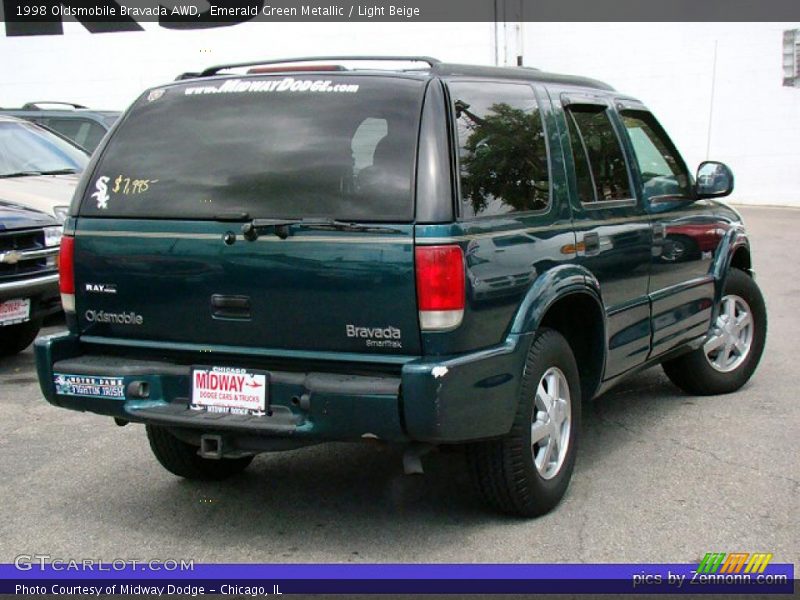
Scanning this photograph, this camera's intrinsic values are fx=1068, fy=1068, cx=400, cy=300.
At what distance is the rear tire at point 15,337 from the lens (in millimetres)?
8281

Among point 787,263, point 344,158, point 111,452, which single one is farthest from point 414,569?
point 787,263

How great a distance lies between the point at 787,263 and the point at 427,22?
9.73 metres

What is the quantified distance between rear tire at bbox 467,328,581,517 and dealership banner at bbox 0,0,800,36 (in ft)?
51.9

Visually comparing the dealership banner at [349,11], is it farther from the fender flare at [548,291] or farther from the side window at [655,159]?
the fender flare at [548,291]

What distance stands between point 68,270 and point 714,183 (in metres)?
3.64

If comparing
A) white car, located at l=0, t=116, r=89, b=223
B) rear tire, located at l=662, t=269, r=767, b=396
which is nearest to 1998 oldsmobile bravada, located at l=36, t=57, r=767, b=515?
rear tire, located at l=662, t=269, r=767, b=396

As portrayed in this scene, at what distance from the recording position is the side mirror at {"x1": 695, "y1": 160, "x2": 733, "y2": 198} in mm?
6156

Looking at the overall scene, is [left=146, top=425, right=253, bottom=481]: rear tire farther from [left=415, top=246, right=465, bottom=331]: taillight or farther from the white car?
the white car

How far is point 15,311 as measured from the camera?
7.56 m

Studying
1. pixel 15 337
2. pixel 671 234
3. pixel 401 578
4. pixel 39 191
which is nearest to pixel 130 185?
A: pixel 401 578

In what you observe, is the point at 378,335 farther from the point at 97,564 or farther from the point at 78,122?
the point at 78,122

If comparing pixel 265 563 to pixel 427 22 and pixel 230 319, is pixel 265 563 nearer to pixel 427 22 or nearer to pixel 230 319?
pixel 230 319

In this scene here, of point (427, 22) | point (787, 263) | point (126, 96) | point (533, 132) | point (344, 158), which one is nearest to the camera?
point (344, 158)

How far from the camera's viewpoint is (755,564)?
4.16m
